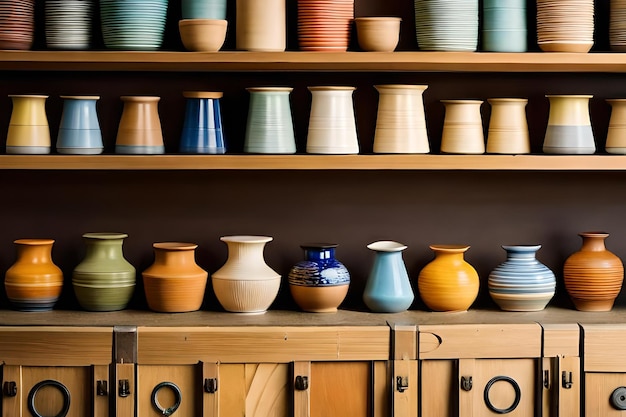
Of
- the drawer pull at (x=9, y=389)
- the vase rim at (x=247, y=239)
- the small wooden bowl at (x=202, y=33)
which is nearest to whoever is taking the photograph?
the drawer pull at (x=9, y=389)

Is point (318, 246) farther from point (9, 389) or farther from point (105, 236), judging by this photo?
point (9, 389)

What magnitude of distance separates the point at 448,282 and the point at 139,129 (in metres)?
1.06

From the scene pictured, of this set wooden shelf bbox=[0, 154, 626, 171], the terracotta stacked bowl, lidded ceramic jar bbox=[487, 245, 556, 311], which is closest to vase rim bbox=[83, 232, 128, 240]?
wooden shelf bbox=[0, 154, 626, 171]

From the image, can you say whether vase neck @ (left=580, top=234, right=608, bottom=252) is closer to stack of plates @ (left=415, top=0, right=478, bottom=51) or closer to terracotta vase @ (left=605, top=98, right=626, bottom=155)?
terracotta vase @ (left=605, top=98, right=626, bottom=155)

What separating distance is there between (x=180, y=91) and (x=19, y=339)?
0.95 m

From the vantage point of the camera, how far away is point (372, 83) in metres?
3.16

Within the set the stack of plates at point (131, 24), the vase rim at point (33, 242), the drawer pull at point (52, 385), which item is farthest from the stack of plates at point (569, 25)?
the drawer pull at point (52, 385)

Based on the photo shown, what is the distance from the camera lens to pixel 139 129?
9.67ft

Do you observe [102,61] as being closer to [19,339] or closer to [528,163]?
[19,339]

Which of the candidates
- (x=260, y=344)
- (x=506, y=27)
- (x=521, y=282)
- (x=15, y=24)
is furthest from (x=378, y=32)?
(x=15, y=24)

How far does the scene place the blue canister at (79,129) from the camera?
116 inches

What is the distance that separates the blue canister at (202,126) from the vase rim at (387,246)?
0.56m

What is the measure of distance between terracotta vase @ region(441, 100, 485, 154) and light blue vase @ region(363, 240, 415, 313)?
357 millimetres

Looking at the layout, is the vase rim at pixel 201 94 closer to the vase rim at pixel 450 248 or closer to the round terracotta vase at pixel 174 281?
the round terracotta vase at pixel 174 281
